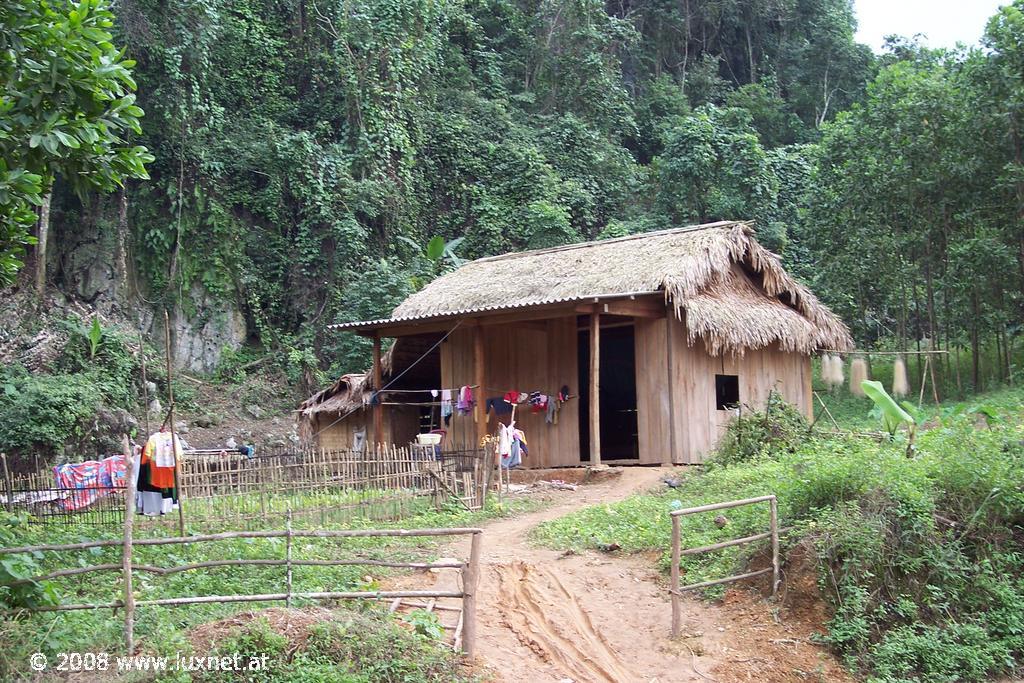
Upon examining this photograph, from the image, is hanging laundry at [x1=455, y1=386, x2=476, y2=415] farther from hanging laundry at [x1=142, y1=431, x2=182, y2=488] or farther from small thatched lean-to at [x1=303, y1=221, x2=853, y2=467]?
hanging laundry at [x1=142, y1=431, x2=182, y2=488]

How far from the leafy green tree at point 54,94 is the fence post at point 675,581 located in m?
5.16

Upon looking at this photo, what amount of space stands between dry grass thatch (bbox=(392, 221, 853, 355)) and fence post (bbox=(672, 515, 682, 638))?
6178 millimetres

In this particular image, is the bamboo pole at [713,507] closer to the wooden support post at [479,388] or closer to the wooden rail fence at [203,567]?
the wooden rail fence at [203,567]

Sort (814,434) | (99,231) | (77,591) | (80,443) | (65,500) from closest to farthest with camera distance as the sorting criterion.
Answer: (77,591) < (65,500) < (814,434) < (80,443) < (99,231)

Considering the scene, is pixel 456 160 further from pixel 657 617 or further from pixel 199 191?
pixel 657 617

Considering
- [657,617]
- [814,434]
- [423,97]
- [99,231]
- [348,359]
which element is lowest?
[657,617]

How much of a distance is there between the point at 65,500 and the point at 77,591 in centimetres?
332

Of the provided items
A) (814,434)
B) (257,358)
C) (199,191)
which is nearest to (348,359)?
(257,358)

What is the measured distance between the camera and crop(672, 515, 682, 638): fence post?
25.4 ft

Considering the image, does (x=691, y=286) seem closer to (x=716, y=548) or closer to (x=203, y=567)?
(x=716, y=548)

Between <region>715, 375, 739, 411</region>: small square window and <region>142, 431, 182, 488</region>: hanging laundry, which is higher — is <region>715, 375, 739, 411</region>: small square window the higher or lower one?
the higher one

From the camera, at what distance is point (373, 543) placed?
930 centimetres

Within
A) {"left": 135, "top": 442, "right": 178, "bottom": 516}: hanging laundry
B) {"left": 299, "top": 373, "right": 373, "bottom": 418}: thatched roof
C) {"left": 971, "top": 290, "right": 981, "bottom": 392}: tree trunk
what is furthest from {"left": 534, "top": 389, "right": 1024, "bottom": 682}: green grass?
{"left": 971, "top": 290, "right": 981, "bottom": 392}: tree trunk

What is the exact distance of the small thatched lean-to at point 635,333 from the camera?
560 inches
